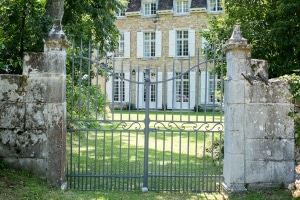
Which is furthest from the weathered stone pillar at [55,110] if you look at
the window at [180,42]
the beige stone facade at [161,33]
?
the window at [180,42]

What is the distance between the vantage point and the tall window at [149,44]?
25562 mm

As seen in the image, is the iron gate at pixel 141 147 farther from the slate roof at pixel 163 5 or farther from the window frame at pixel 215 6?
the slate roof at pixel 163 5

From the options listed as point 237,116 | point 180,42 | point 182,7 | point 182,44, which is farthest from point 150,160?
point 182,7

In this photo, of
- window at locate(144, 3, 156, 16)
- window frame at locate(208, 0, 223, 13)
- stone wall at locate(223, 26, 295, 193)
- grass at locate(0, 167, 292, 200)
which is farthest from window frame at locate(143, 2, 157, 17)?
grass at locate(0, 167, 292, 200)

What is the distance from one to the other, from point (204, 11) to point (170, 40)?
2.89 meters

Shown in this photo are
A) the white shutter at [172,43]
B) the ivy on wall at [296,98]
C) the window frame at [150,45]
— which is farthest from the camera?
the window frame at [150,45]

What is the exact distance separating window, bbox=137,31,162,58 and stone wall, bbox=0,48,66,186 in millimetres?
19451

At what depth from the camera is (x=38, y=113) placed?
5.80 metres

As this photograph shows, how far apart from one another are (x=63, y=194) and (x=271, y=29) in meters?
6.06

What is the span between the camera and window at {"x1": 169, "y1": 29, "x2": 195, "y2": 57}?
2423cm

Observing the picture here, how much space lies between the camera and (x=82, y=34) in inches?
431

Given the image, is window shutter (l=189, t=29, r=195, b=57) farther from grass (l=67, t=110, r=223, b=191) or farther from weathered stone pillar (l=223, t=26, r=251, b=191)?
weathered stone pillar (l=223, t=26, r=251, b=191)

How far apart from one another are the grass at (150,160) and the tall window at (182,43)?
1022 centimetres

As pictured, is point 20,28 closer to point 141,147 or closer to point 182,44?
point 141,147
